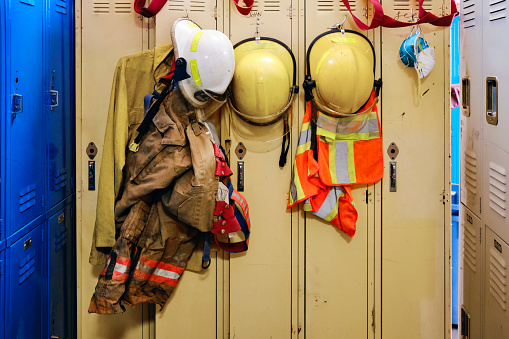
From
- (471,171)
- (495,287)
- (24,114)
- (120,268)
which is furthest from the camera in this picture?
(471,171)

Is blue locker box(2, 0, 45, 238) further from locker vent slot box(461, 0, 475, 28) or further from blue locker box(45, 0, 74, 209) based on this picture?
locker vent slot box(461, 0, 475, 28)

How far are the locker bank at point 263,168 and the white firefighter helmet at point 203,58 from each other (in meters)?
0.01

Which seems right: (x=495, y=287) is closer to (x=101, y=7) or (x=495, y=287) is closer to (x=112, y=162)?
(x=112, y=162)

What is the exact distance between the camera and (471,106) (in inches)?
109

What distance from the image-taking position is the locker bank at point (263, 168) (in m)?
2.57

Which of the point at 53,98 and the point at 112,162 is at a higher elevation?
the point at 53,98

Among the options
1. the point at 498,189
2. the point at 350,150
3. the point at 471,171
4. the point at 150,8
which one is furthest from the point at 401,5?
the point at 150,8

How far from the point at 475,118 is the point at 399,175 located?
522 millimetres

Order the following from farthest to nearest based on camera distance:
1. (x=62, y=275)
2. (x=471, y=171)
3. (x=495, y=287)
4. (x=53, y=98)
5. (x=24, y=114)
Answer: (x=62, y=275)
(x=471, y=171)
(x=53, y=98)
(x=495, y=287)
(x=24, y=114)

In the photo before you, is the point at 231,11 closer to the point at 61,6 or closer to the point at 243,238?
the point at 61,6

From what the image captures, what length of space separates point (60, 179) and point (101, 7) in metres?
1.04

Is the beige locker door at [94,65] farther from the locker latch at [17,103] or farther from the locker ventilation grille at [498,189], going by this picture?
the locker ventilation grille at [498,189]

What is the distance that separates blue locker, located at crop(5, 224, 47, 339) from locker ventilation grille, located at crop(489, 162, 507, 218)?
2361 mm

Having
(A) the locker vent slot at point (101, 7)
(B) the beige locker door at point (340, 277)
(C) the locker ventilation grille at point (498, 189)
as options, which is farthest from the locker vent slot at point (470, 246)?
(A) the locker vent slot at point (101, 7)
